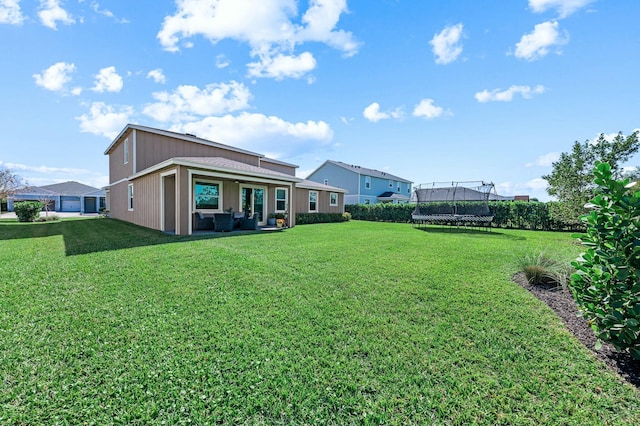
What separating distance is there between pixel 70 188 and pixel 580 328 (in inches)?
1935

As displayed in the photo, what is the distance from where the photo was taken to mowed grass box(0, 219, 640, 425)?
1930mm

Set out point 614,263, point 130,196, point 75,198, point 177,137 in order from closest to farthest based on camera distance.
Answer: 1. point 614,263
2. point 177,137
3. point 130,196
4. point 75,198

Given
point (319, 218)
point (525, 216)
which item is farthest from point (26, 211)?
point (525, 216)

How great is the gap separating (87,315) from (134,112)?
15.9m

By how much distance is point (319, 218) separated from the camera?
18.7 meters

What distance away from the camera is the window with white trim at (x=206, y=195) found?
461 inches

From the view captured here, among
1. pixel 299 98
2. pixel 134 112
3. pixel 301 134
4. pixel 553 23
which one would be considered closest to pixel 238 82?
pixel 299 98

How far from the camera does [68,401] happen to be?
6.40 ft

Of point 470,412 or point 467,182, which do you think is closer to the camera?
point 470,412

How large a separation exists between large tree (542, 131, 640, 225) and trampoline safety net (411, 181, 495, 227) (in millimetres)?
3046

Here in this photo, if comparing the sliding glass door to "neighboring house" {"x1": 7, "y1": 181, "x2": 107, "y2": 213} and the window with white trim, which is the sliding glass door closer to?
the window with white trim

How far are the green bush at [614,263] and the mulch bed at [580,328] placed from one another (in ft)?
0.56

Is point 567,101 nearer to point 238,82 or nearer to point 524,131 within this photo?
point 524,131

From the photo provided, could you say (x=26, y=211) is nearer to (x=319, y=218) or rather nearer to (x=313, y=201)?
(x=313, y=201)
